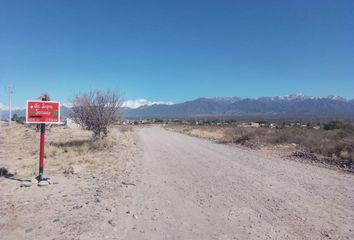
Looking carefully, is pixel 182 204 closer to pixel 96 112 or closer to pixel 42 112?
pixel 42 112

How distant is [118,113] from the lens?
2981 cm

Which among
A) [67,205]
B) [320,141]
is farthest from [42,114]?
[320,141]

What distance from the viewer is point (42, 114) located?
12.5 meters

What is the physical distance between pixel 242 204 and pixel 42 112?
7.31m

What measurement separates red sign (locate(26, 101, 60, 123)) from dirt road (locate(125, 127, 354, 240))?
3.63m

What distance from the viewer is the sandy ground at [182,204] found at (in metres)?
7.07

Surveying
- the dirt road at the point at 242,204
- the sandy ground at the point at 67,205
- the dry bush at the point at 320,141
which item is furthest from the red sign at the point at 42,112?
the dry bush at the point at 320,141

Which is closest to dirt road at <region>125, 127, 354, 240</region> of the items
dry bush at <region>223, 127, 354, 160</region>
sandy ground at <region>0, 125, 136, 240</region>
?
sandy ground at <region>0, 125, 136, 240</region>

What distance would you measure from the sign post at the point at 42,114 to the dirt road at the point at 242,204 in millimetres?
3338

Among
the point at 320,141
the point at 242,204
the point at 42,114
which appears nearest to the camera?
the point at 242,204

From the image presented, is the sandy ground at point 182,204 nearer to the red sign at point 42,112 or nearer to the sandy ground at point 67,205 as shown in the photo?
the sandy ground at point 67,205

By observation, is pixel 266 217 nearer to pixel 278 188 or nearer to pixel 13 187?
pixel 278 188

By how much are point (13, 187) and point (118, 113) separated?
734 inches

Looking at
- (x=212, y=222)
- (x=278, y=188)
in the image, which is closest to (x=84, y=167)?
(x=278, y=188)
